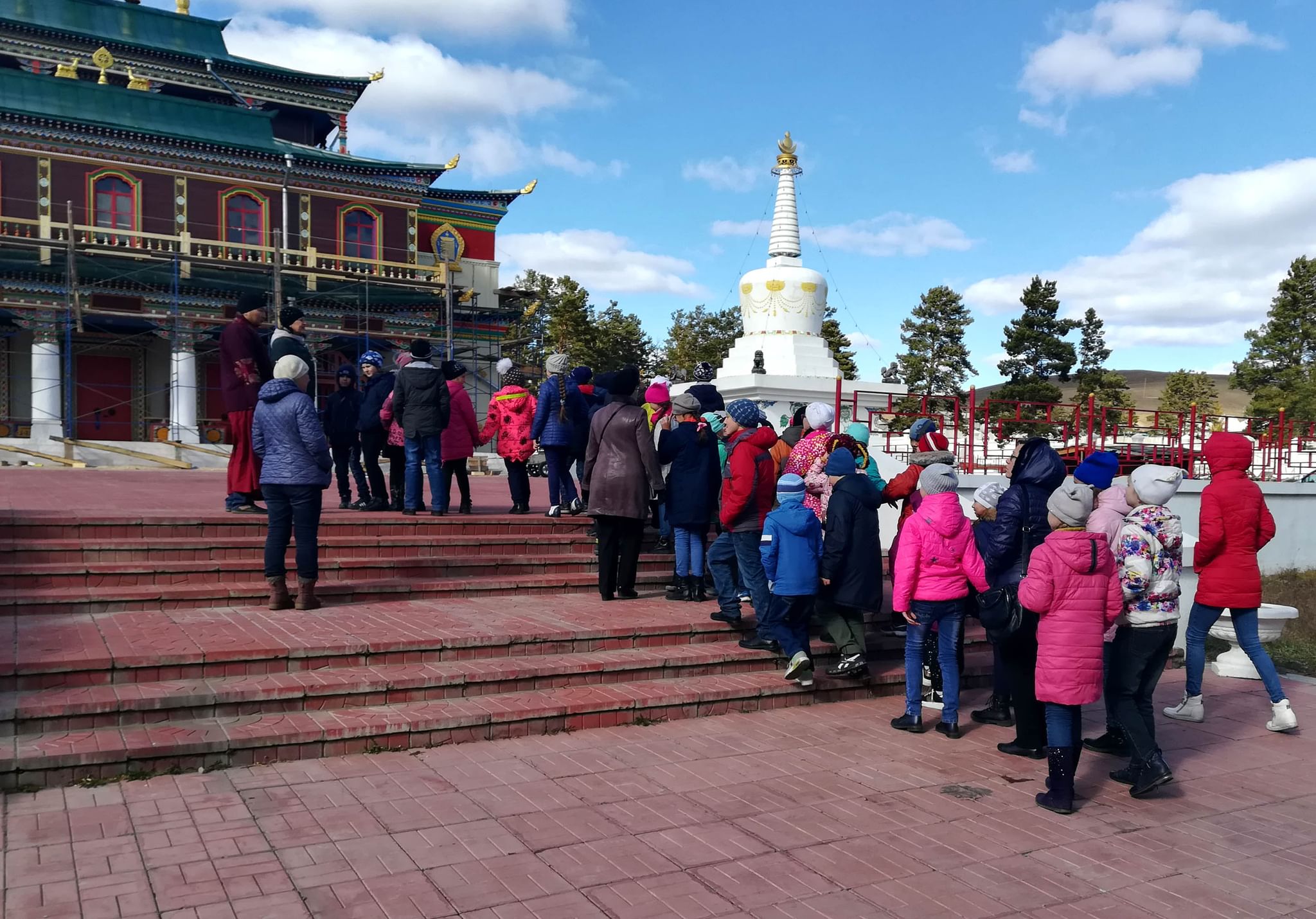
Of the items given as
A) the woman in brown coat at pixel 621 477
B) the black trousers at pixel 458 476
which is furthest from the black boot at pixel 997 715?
the black trousers at pixel 458 476

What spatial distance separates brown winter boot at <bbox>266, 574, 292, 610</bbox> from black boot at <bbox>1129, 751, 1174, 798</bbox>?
5499 mm

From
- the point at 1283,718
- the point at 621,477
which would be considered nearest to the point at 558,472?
the point at 621,477

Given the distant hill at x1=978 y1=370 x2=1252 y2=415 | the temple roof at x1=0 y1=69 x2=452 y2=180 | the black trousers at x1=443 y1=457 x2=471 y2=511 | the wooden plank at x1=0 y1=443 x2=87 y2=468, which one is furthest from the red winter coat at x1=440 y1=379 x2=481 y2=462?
the distant hill at x1=978 y1=370 x2=1252 y2=415

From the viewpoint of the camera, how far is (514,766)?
5035 mm

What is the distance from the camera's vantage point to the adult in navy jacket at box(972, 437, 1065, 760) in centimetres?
559

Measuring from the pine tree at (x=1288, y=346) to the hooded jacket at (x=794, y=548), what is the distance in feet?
130

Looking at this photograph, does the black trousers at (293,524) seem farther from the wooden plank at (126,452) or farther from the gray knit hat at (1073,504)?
the wooden plank at (126,452)

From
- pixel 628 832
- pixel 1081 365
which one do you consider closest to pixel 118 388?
pixel 628 832

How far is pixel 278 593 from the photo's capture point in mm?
6801

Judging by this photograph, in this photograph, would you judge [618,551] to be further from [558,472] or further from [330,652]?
[330,652]

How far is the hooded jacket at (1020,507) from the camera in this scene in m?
6.02

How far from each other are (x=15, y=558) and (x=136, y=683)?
242cm

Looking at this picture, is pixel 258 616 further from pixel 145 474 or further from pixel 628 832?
pixel 145 474

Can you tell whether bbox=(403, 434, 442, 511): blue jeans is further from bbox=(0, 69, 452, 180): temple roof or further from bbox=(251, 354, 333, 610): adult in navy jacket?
bbox=(0, 69, 452, 180): temple roof
